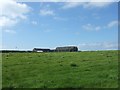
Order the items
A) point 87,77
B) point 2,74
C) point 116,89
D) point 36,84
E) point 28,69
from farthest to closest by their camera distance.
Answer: point 28,69
point 2,74
point 87,77
point 36,84
point 116,89

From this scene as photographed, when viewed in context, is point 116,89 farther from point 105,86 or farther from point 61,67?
point 61,67

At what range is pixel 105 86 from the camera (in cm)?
2464

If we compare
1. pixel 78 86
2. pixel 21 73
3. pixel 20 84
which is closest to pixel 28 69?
pixel 21 73

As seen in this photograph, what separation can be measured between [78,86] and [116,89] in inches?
124

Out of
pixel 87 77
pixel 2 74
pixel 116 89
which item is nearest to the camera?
pixel 116 89

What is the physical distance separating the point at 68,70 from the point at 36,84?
7025 millimetres

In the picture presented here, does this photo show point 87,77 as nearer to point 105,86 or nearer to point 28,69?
point 105,86

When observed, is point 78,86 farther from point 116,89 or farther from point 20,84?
point 20,84

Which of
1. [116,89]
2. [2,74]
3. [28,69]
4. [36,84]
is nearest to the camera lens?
[116,89]

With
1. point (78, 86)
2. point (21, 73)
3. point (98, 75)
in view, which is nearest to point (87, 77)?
point (98, 75)

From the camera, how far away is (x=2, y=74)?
1239 inches

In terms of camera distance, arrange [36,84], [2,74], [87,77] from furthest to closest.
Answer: [2,74], [87,77], [36,84]

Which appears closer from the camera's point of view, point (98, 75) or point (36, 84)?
point (36, 84)

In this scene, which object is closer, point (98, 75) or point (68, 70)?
point (98, 75)
